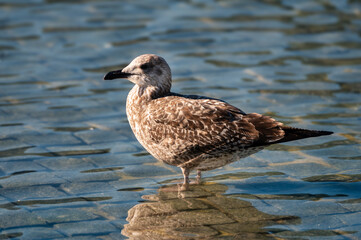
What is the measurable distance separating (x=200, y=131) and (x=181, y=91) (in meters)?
3.50

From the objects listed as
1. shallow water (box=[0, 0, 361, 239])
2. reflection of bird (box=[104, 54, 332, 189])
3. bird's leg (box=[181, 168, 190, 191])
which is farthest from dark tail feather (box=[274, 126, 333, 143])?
bird's leg (box=[181, 168, 190, 191])

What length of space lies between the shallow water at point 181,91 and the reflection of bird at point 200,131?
1.48ft

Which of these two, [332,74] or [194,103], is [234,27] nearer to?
[332,74]

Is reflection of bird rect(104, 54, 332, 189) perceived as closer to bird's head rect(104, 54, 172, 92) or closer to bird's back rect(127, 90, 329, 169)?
bird's back rect(127, 90, 329, 169)

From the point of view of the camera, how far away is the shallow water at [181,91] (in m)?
7.35

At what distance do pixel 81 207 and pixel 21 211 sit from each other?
2.22 feet

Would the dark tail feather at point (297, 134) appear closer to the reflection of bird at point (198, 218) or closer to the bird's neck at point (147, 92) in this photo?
the reflection of bird at point (198, 218)

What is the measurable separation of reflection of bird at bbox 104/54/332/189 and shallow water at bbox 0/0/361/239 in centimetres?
45

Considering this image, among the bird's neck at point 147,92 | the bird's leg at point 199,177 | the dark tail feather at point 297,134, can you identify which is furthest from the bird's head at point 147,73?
the dark tail feather at point 297,134

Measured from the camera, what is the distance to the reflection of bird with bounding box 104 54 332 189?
25.9ft

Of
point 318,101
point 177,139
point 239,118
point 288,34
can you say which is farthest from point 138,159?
point 288,34

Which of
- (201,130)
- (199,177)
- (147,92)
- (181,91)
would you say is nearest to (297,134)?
(201,130)

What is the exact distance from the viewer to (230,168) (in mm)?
8977

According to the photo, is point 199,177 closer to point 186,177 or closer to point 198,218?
point 186,177
